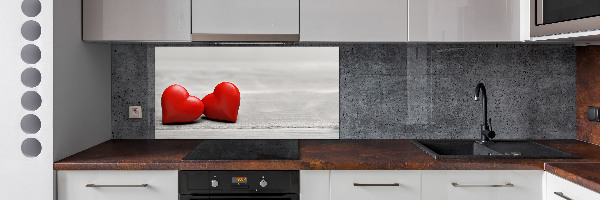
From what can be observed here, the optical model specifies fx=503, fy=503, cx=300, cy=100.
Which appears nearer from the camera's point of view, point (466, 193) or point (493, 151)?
point (466, 193)

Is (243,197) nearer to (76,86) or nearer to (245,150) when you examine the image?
(245,150)

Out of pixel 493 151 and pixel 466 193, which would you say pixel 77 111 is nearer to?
pixel 466 193

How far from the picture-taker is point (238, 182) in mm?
2055

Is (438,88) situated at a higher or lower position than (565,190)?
higher

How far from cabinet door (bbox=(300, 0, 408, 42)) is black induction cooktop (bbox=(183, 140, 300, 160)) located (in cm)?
55

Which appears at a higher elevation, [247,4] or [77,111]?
[247,4]

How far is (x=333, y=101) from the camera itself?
2.75 metres

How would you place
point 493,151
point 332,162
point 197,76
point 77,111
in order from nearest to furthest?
point 332,162
point 77,111
point 493,151
point 197,76
